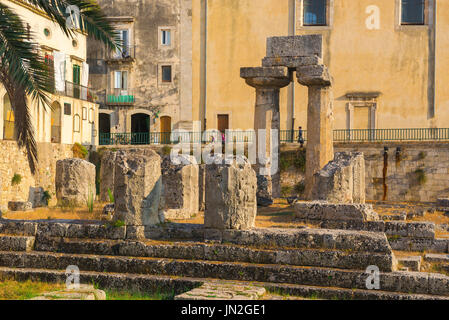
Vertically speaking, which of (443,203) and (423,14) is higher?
(423,14)

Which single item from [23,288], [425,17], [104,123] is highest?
[425,17]

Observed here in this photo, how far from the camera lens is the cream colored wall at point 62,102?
2377 cm

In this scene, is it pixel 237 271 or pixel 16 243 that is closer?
pixel 237 271

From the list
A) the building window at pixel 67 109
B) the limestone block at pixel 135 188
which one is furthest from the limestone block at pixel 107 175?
the building window at pixel 67 109

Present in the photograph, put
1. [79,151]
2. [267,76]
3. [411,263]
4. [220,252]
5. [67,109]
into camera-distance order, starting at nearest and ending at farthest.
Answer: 1. [220,252]
2. [411,263]
3. [267,76]
4. [79,151]
5. [67,109]

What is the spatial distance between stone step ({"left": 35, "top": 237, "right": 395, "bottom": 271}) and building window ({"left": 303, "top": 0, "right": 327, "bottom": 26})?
72.4 feet

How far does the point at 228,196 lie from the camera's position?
9344mm

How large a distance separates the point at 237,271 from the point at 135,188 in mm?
2230

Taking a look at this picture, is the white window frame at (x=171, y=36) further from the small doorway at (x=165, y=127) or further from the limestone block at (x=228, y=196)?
the limestone block at (x=228, y=196)

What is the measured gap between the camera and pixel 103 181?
645 inches

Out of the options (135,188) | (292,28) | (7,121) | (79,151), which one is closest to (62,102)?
(79,151)

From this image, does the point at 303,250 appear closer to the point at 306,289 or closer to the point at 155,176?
the point at 306,289

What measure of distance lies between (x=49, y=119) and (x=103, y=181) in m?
9.13

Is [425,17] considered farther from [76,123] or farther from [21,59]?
[21,59]
